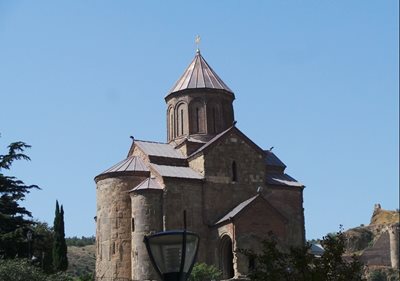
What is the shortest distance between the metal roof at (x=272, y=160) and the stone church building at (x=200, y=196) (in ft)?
1.11

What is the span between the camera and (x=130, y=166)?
30016 millimetres

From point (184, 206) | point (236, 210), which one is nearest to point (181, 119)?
point (184, 206)

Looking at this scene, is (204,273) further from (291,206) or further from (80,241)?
(80,241)

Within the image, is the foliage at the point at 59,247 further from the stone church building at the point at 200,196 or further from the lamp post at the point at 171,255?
the lamp post at the point at 171,255

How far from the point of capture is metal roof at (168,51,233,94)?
110 feet

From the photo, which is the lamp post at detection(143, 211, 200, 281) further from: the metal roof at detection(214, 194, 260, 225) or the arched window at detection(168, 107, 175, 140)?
the arched window at detection(168, 107, 175, 140)

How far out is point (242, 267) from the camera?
2742cm

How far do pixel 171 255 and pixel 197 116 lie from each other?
82.2 feet

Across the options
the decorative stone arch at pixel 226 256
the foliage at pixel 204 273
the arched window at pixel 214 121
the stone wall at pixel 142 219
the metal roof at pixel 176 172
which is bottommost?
the foliage at pixel 204 273

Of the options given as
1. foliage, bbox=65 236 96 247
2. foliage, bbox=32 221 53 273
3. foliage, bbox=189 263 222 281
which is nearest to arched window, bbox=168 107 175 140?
foliage, bbox=32 221 53 273

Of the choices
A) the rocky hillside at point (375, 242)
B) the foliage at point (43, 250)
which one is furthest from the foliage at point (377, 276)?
the foliage at point (43, 250)

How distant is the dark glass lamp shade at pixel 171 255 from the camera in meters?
8.11

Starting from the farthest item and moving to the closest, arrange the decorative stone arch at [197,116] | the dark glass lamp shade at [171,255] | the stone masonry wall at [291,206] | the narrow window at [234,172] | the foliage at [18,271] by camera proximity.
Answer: the decorative stone arch at [197,116] < the stone masonry wall at [291,206] < the narrow window at [234,172] < the foliage at [18,271] < the dark glass lamp shade at [171,255]

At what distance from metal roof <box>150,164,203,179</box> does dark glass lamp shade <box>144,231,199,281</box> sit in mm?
20475
